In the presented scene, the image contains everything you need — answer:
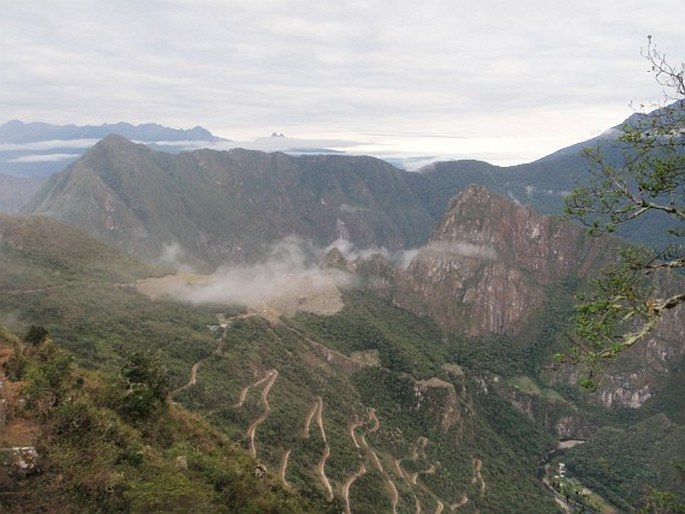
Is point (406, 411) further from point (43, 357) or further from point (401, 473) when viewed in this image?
point (43, 357)

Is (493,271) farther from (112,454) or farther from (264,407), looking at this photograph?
(112,454)

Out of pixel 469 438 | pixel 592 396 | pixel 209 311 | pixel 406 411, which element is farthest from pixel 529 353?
pixel 209 311

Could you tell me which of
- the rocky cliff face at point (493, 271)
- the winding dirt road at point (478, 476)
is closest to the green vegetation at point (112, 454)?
the winding dirt road at point (478, 476)

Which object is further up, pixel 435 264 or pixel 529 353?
pixel 435 264

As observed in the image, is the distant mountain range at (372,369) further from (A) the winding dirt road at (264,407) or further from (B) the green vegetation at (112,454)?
(A) the winding dirt road at (264,407)

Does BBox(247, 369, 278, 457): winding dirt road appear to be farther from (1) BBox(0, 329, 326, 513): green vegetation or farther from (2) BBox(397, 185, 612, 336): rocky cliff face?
(2) BBox(397, 185, 612, 336): rocky cliff face

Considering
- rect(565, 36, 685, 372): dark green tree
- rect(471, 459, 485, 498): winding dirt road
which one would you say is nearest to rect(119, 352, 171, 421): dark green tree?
rect(565, 36, 685, 372): dark green tree
